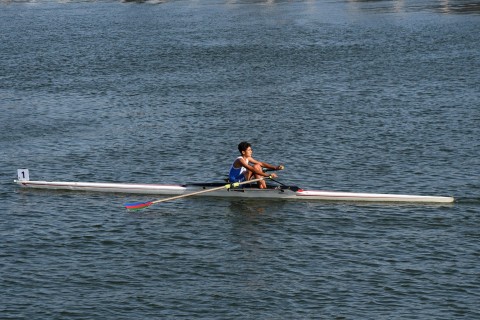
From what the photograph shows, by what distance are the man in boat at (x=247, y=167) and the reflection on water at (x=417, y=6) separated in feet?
302

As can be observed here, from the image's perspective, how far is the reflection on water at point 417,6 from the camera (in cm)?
12712

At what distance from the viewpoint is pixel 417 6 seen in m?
136

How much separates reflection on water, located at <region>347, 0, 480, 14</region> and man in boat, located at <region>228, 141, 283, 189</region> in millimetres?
91951

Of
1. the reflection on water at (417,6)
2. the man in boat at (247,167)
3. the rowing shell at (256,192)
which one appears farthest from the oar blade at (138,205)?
the reflection on water at (417,6)

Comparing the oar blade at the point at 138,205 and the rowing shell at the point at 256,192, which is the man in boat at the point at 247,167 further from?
the oar blade at the point at 138,205

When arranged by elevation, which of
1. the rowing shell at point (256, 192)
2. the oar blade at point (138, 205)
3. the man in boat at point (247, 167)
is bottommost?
the oar blade at point (138, 205)

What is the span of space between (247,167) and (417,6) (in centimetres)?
10590

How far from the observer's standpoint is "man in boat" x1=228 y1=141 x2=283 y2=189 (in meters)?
36.1

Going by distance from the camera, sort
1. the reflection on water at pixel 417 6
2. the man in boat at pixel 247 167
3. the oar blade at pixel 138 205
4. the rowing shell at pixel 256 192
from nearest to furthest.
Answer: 1. the oar blade at pixel 138 205
2. the rowing shell at pixel 256 192
3. the man in boat at pixel 247 167
4. the reflection on water at pixel 417 6

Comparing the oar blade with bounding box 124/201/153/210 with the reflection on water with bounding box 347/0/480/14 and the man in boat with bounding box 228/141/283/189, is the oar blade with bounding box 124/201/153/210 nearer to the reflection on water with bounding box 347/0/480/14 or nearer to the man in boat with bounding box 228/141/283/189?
the man in boat with bounding box 228/141/283/189

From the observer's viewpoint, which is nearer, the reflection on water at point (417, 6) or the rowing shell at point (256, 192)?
the rowing shell at point (256, 192)

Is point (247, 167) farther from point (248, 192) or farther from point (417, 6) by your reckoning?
point (417, 6)

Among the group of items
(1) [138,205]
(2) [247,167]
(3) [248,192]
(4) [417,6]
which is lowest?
(1) [138,205]

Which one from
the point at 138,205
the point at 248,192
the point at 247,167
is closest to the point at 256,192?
the point at 248,192
